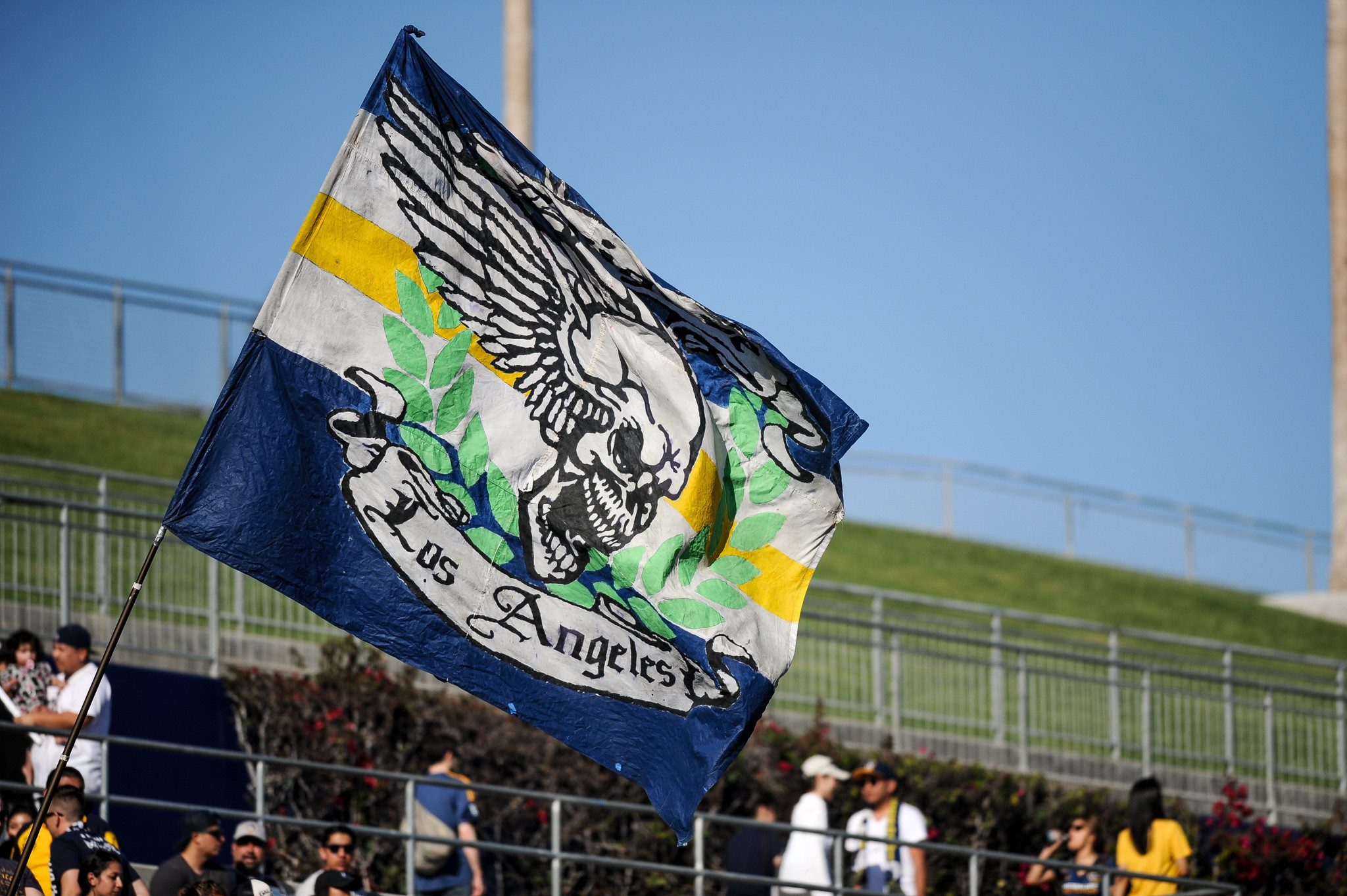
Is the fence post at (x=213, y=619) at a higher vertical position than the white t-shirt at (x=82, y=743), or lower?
higher

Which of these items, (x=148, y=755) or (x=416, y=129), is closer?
(x=416, y=129)

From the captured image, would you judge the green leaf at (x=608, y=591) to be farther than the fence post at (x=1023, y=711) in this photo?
No

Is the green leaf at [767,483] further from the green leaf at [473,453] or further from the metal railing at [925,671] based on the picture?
the metal railing at [925,671]

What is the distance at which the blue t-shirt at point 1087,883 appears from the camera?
37.7 feet

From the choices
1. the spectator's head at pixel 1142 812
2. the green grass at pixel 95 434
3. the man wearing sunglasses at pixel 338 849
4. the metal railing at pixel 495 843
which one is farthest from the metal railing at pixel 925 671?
the spectator's head at pixel 1142 812

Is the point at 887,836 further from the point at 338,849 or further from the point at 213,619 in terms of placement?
the point at 213,619

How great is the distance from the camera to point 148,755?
12312 millimetres

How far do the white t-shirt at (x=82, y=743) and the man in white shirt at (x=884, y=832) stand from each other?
188 inches

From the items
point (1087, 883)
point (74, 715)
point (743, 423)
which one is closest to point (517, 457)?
point (743, 423)

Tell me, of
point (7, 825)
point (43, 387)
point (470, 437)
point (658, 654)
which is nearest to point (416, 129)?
point (470, 437)

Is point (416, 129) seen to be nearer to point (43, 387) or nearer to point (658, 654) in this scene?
point (658, 654)

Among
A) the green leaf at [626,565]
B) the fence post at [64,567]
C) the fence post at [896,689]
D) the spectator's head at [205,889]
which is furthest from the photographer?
the fence post at [896,689]

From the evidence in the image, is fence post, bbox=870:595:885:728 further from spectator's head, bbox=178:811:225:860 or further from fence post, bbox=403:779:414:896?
spectator's head, bbox=178:811:225:860

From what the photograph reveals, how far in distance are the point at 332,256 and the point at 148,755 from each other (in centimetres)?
698
